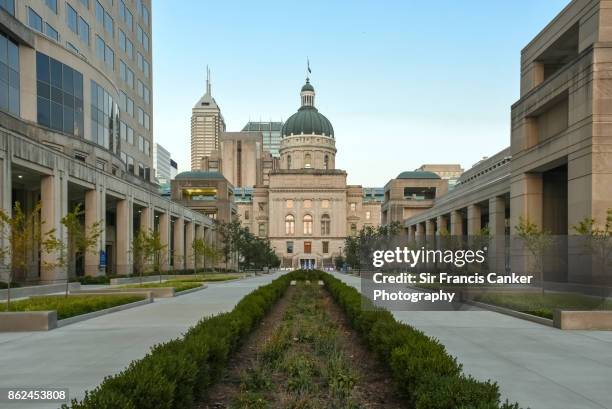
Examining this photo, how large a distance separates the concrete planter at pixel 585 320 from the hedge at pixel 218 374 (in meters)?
7.36

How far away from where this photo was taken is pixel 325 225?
13700 cm

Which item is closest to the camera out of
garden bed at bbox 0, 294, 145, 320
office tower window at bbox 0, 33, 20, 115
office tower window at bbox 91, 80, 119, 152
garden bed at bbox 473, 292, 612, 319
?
garden bed at bbox 0, 294, 145, 320

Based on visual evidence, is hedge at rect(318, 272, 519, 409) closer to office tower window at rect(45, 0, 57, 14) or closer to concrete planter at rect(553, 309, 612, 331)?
concrete planter at rect(553, 309, 612, 331)

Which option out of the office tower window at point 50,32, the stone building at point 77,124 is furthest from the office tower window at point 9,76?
the office tower window at point 50,32

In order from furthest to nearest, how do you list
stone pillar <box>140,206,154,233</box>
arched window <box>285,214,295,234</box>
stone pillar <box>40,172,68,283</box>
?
arched window <box>285,214,295,234</box> < stone pillar <box>140,206,154,233</box> < stone pillar <box>40,172,68,283</box>

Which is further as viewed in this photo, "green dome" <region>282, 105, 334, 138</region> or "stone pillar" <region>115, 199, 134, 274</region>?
"green dome" <region>282, 105, 334, 138</region>

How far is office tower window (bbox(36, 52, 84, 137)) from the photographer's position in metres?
37.4

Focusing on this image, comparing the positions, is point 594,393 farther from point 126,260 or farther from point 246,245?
point 246,245

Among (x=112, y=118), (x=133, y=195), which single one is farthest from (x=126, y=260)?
(x=112, y=118)

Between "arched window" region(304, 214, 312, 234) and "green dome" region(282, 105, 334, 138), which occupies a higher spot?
"green dome" region(282, 105, 334, 138)

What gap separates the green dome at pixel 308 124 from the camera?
14688cm

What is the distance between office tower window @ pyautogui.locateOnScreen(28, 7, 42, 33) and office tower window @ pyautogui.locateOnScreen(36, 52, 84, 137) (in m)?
3.69

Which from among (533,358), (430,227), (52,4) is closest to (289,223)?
(430,227)

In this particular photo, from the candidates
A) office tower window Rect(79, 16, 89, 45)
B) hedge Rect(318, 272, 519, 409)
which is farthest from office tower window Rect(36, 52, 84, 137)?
hedge Rect(318, 272, 519, 409)
